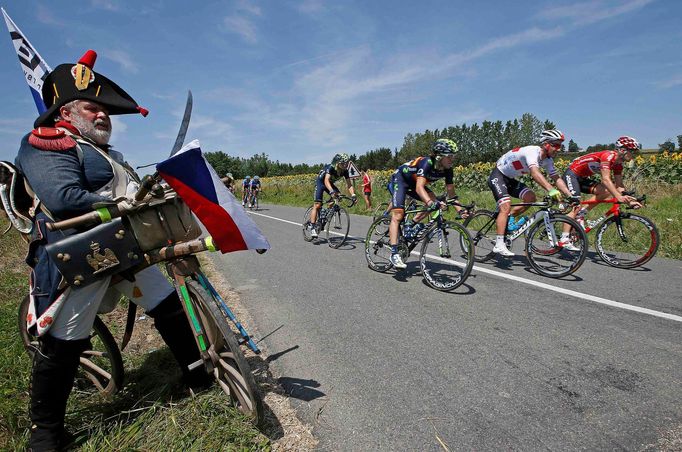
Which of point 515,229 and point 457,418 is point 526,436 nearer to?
point 457,418

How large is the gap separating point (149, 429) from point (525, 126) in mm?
119502

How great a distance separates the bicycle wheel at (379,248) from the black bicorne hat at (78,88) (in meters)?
4.70

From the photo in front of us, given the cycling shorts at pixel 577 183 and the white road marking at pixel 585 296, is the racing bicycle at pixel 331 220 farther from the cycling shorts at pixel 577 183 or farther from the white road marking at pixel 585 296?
the cycling shorts at pixel 577 183

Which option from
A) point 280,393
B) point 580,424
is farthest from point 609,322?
point 280,393

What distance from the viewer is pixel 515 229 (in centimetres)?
633

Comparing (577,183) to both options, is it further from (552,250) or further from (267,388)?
(267,388)

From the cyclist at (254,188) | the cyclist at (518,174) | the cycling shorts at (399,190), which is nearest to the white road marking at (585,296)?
the cyclist at (518,174)

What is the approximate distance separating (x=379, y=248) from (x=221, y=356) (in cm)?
436

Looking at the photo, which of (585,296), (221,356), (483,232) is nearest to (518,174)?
(483,232)

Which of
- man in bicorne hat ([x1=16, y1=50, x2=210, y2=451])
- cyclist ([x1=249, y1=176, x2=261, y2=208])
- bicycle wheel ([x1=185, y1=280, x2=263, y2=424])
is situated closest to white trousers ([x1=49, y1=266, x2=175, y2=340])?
man in bicorne hat ([x1=16, y1=50, x2=210, y2=451])

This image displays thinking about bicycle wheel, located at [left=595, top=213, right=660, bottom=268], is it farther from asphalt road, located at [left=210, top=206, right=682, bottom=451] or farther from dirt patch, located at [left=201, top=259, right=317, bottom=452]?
dirt patch, located at [left=201, top=259, right=317, bottom=452]

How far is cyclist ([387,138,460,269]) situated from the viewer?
5.57 metres

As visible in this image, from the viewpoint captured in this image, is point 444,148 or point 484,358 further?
point 444,148

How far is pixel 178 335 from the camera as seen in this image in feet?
8.75
